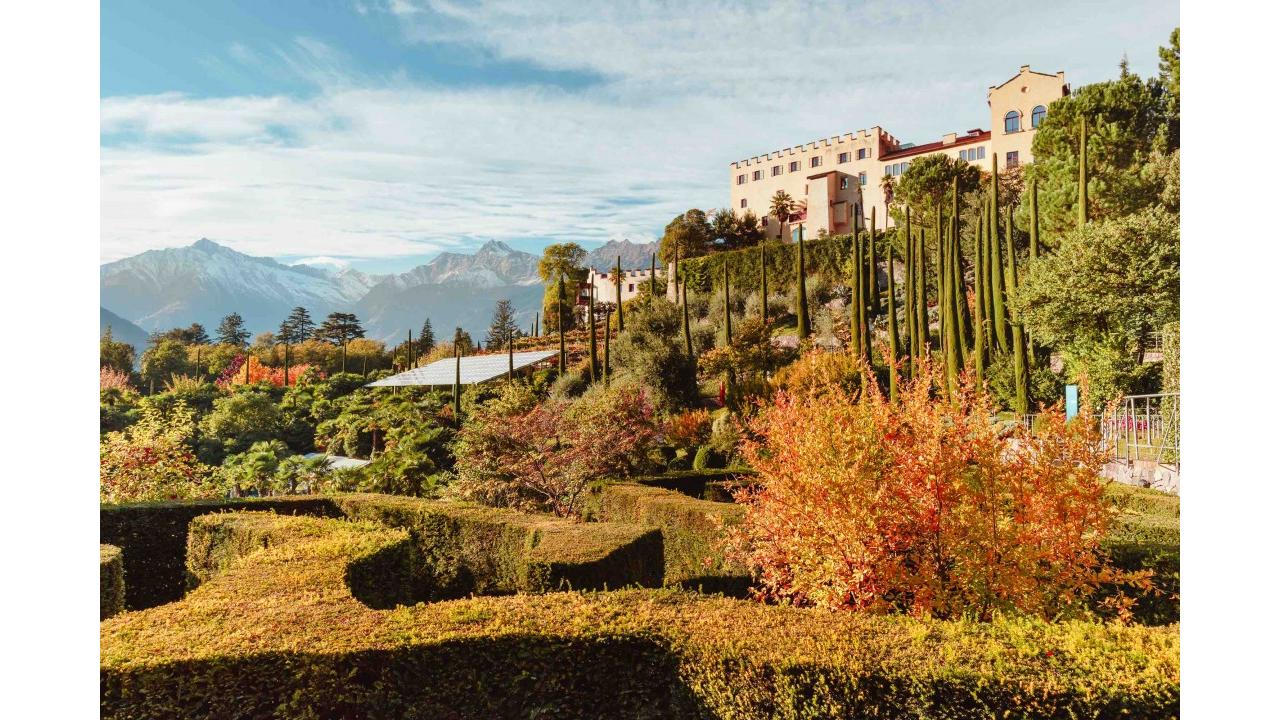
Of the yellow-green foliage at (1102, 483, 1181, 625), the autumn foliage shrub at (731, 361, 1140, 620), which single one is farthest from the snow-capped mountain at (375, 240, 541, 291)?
the yellow-green foliage at (1102, 483, 1181, 625)

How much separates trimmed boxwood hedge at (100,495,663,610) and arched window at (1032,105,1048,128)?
423 cm

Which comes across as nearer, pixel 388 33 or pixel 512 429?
pixel 388 33

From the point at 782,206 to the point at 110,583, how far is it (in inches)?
457

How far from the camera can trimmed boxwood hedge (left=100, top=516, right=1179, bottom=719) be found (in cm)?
216

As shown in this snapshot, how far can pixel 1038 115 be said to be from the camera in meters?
5.15

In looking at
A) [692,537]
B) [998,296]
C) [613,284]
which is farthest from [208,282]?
[613,284]

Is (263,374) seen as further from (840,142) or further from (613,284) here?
(840,142)

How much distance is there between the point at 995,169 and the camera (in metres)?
6.75

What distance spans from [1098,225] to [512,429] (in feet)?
19.6

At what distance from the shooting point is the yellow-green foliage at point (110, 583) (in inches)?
171

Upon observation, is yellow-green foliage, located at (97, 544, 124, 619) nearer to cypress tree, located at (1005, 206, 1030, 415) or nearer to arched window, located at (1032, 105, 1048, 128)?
arched window, located at (1032, 105, 1048, 128)

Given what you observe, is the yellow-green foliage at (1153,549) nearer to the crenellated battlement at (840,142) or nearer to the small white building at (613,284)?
the crenellated battlement at (840,142)
